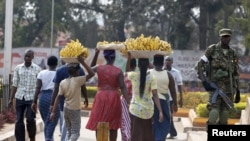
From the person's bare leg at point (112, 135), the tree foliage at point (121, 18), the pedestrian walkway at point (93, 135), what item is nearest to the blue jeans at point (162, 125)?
the pedestrian walkway at point (93, 135)

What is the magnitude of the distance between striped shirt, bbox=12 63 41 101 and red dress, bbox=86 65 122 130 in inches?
83.4

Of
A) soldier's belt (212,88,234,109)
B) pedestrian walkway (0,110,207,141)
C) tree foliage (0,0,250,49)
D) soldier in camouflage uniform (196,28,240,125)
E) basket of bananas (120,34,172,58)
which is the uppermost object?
tree foliage (0,0,250,49)

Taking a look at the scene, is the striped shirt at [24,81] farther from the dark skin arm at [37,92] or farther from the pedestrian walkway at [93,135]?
the pedestrian walkway at [93,135]

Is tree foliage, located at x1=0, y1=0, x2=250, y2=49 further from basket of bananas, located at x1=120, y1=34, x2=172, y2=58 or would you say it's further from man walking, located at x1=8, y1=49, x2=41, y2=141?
basket of bananas, located at x1=120, y1=34, x2=172, y2=58

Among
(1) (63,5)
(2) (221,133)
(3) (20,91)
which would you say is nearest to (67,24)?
(1) (63,5)

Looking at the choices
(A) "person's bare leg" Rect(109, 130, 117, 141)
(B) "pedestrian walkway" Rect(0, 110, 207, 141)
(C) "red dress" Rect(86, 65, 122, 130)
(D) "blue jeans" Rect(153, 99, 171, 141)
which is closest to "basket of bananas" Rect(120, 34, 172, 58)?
(C) "red dress" Rect(86, 65, 122, 130)

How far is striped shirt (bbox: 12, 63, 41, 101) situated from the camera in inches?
410

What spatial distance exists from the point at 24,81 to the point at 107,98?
235 cm

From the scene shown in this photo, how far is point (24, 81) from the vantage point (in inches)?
411

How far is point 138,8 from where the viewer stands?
1631 inches

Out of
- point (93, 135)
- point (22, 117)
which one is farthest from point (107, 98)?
point (93, 135)

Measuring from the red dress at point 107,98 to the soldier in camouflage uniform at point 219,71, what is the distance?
115cm

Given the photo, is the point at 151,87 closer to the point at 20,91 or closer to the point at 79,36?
the point at 20,91

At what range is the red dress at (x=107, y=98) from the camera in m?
8.55
